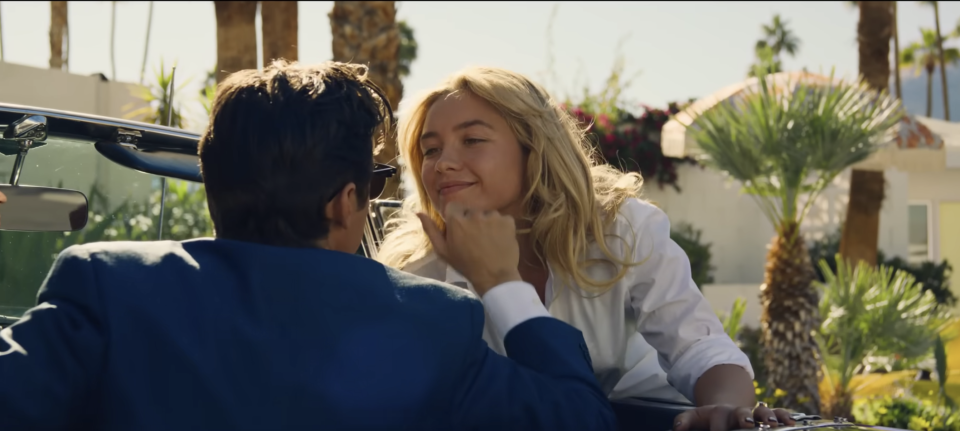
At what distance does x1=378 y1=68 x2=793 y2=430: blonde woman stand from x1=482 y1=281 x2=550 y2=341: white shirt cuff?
550 millimetres

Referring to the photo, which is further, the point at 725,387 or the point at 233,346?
the point at 725,387

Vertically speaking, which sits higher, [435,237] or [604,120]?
[604,120]

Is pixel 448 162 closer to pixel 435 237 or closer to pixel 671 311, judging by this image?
pixel 435 237

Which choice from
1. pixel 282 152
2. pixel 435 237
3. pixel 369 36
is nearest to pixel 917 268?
pixel 369 36

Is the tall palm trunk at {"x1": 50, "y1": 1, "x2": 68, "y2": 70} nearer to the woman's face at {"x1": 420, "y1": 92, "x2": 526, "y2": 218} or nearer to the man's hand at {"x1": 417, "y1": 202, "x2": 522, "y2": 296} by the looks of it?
the woman's face at {"x1": 420, "y1": 92, "x2": 526, "y2": 218}

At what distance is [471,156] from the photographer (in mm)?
2693

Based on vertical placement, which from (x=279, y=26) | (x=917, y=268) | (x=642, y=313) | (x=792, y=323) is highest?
(x=279, y=26)

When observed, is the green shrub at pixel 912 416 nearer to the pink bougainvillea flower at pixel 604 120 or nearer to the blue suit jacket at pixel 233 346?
the blue suit jacket at pixel 233 346

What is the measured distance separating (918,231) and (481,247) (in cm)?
2237

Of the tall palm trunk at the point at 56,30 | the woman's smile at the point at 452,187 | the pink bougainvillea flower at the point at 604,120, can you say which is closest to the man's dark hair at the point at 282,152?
the woman's smile at the point at 452,187

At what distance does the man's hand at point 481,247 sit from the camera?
83.0 inches

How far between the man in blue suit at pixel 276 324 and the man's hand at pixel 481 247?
339 millimetres

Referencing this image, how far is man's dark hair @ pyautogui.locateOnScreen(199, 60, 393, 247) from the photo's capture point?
1.61 meters

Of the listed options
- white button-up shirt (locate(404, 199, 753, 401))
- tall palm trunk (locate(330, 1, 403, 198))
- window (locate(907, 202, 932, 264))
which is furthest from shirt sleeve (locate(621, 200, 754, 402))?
window (locate(907, 202, 932, 264))
